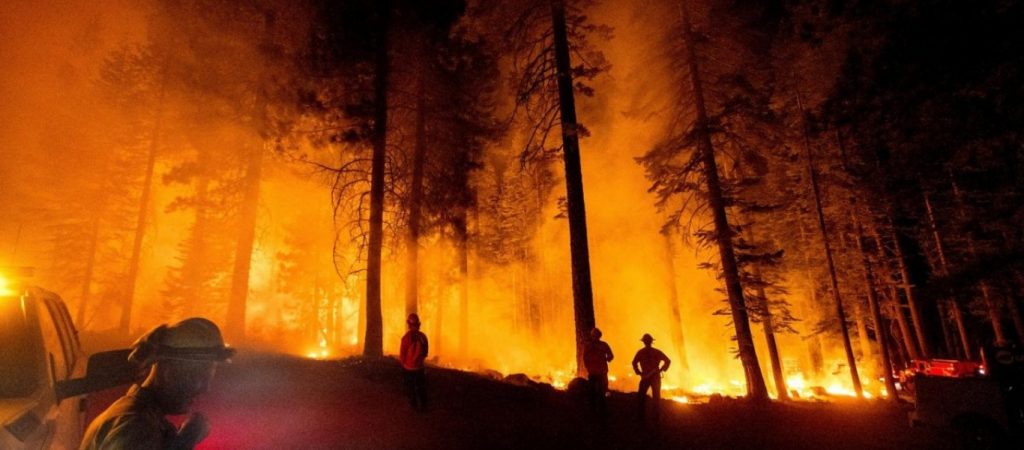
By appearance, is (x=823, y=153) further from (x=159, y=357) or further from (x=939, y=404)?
(x=159, y=357)

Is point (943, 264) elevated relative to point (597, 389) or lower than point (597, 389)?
elevated

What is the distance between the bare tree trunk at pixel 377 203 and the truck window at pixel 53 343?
29.4 ft

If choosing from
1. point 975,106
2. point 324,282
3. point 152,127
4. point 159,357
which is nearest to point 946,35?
point 975,106

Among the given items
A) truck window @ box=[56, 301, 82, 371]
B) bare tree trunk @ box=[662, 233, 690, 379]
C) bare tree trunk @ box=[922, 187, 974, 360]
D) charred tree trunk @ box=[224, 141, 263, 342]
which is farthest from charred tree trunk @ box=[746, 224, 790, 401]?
charred tree trunk @ box=[224, 141, 263, 342]

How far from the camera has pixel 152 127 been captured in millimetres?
25047

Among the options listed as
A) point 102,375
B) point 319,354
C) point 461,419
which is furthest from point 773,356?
point 102,375

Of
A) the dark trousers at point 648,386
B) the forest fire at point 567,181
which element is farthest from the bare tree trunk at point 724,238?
the dark trousers at point 648,386

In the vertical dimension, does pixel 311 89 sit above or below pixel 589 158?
below

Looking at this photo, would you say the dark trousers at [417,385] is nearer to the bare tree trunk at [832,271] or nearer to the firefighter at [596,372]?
the firefighter at [596,372]

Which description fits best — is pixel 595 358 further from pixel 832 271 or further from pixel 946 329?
pixel 946 329

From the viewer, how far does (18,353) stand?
320 centimetres

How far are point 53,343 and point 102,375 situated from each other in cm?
126

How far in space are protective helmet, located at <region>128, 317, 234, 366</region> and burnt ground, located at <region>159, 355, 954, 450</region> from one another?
614 cm

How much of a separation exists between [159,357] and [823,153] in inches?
1141
